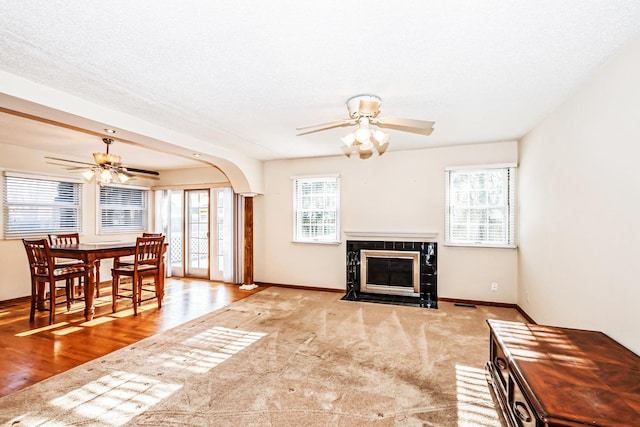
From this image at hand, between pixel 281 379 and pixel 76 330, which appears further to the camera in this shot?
pixel 76 330

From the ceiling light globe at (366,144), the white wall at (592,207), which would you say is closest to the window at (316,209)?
the ceiling light globe at (366,144)

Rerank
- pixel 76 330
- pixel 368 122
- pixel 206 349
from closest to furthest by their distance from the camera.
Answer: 1. pixel 368 122
2. pixel 206 349
3. pixel 76 330

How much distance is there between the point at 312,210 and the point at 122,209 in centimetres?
418

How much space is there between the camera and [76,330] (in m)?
3.57

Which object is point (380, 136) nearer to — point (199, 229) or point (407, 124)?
point (407, 124)

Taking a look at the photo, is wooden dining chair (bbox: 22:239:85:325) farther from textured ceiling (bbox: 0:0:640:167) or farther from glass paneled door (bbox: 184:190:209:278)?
glass paneled door (bbox: 184:190:209:278)

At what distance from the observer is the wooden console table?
126cm

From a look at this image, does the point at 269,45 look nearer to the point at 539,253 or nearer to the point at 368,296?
the point at 539,253

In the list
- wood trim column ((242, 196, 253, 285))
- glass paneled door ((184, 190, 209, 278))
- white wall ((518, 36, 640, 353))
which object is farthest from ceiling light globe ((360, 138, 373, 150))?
glass paneled door ((184, 190, 209, 278))

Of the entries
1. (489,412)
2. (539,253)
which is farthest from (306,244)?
(489,412)

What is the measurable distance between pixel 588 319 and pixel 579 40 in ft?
6.62

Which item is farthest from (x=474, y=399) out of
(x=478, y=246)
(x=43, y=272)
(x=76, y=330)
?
(x=43, y=272)

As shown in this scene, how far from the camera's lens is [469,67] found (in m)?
2.22

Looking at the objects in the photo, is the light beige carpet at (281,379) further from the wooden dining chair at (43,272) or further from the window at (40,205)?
the window at (40,205)
